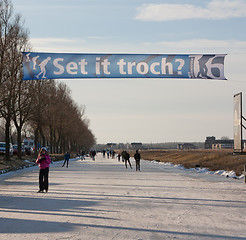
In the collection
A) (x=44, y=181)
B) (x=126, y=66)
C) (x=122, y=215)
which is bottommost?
(x=122, y=215)

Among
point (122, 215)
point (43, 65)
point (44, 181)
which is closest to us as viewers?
point (122, 215)

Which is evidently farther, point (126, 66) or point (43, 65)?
point (43, 65)

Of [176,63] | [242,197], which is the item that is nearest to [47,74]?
[176,63]

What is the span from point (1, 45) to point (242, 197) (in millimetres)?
28143

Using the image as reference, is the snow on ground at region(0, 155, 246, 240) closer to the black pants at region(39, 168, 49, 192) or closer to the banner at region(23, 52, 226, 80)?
the black pants at region(39, 168, 49, 192)

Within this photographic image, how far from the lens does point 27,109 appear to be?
48.1m

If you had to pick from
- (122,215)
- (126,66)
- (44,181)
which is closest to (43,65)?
(126,66)

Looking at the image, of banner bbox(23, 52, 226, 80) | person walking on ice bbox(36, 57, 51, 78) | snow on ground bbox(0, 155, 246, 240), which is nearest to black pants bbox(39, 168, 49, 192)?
snow on ground bbox(0, 155, 246, 240)

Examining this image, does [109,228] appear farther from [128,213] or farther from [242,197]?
[242,197]

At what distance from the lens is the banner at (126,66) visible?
21.9m

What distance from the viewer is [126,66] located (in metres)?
21.9

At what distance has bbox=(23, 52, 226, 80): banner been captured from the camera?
2191 centimetres

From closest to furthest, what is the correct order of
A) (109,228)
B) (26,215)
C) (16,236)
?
(16,236) → (109,228) → (26,215)

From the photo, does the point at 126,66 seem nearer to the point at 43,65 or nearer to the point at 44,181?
the point at 43,65
